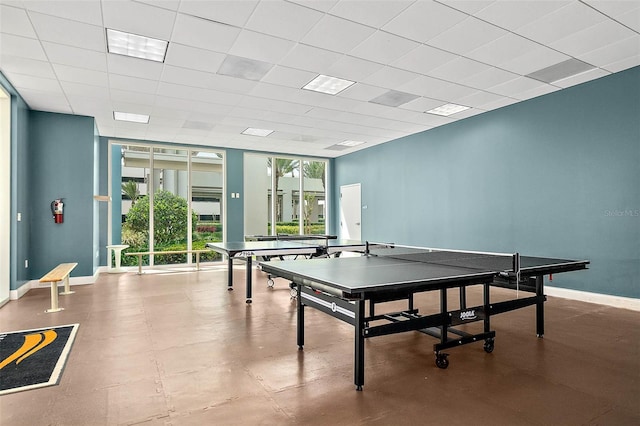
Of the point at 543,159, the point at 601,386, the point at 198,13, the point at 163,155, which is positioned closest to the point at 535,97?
the point at 543,159

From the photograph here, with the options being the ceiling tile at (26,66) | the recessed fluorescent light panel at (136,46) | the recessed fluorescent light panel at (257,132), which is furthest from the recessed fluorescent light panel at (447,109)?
the ceiling tile at (26,66)

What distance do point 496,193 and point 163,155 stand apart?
7877 mm

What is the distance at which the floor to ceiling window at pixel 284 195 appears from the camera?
10430mm

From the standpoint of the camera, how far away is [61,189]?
21.9 ft

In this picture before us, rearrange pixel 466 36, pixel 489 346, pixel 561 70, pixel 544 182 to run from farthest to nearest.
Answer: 1. pixel 544 182
2. pixel 561 70
3. pixel 466 36
4. pixel 489 346

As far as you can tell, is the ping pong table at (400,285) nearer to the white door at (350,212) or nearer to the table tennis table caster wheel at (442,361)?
the table tennis table caster wheel at (442,361)

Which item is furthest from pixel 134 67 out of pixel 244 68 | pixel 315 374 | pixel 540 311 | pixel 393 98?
pixel 540 311

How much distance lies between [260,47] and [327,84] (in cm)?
151

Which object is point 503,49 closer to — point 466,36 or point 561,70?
point 466,36

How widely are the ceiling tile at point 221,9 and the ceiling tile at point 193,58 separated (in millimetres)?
745

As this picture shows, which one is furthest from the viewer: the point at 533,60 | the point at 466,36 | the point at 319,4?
the point at 533,60

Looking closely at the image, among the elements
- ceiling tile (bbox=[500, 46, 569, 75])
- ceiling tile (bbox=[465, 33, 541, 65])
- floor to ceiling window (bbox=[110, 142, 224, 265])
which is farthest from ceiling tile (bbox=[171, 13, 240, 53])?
floor to ceiling window (bbox=[110, 142, 224, 265])

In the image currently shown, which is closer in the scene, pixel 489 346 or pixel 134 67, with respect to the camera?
pixel 489 346

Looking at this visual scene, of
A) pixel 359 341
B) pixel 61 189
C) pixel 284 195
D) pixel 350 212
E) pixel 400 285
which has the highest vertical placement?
pixel 284 195
